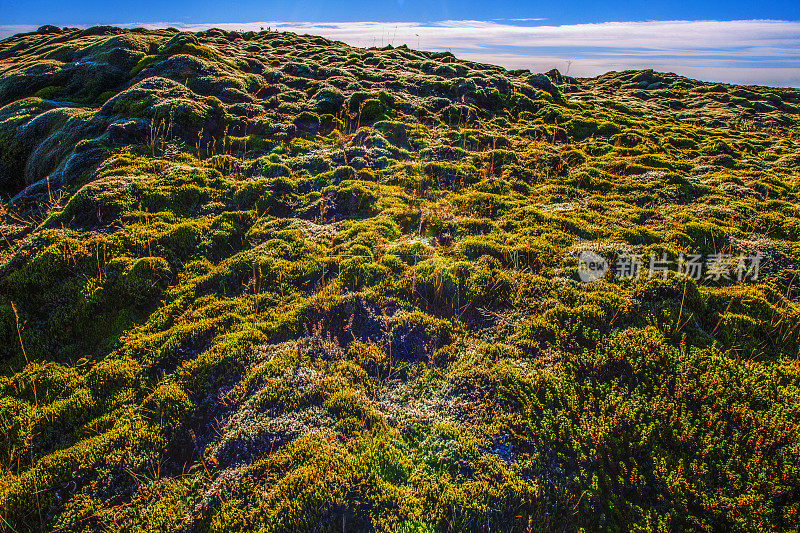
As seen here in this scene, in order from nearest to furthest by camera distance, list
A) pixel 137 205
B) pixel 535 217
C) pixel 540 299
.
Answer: pixel 540 299
pixel 137 205
pixel 535 217

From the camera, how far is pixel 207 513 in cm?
464

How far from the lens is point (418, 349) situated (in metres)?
7.04

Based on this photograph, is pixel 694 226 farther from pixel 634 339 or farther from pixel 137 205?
pixel 137 205

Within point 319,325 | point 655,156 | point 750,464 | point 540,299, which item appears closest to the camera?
point 750,464

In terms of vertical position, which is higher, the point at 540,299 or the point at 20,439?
the point at 540,299

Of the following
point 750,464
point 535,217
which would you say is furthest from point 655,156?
point 750,464

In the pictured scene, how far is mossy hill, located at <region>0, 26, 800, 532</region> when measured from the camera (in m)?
4.85

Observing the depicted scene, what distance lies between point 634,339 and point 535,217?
5.11 meters

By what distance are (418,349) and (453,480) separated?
245cm

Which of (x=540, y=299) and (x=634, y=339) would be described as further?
(x=540, y=299)

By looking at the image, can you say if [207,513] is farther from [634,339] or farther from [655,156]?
[655,156]

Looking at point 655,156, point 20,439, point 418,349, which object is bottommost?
point 20,439

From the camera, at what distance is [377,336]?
23.8ft

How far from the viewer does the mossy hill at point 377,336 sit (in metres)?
4.85
